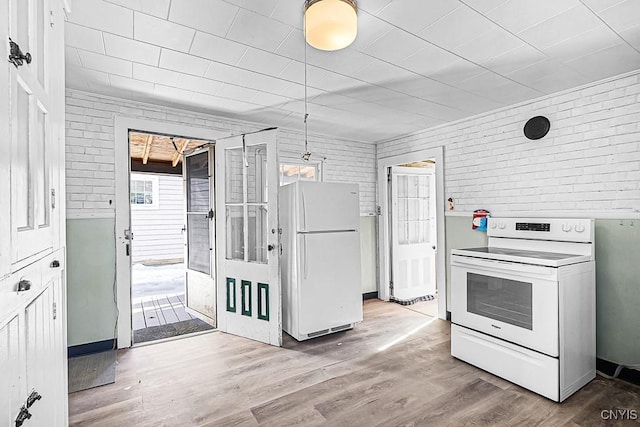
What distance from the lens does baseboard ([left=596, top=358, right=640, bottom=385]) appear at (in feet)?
8.45

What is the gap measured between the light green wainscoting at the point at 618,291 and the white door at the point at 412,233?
240 centimetres

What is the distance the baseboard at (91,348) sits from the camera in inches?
118

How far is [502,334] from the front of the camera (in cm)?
261

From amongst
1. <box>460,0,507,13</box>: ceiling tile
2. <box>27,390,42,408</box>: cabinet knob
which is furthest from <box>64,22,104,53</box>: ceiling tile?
<box>460,0,507,13</box>: ceiling tile

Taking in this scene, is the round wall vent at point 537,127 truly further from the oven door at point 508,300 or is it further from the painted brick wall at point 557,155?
the oven door at point 508,300

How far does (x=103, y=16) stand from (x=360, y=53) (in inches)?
61.0

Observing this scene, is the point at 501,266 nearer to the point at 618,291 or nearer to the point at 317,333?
the point at 618,291

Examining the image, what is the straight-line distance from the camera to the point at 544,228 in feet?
9.62

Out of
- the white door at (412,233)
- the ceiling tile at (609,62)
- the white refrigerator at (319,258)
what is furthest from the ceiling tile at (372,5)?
the white door at (412,233)

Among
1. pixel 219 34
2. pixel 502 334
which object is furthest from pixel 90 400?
pixel 502 334

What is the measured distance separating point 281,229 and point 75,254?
1929mm

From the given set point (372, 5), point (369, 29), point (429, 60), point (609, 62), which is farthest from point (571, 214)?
point (372, 5)

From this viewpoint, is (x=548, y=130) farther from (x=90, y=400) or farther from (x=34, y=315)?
(x=90, y=400)

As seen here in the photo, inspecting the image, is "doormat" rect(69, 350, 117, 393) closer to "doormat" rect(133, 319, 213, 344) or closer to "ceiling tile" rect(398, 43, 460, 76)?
"doormat" rect(133, 319, 213, 344)
